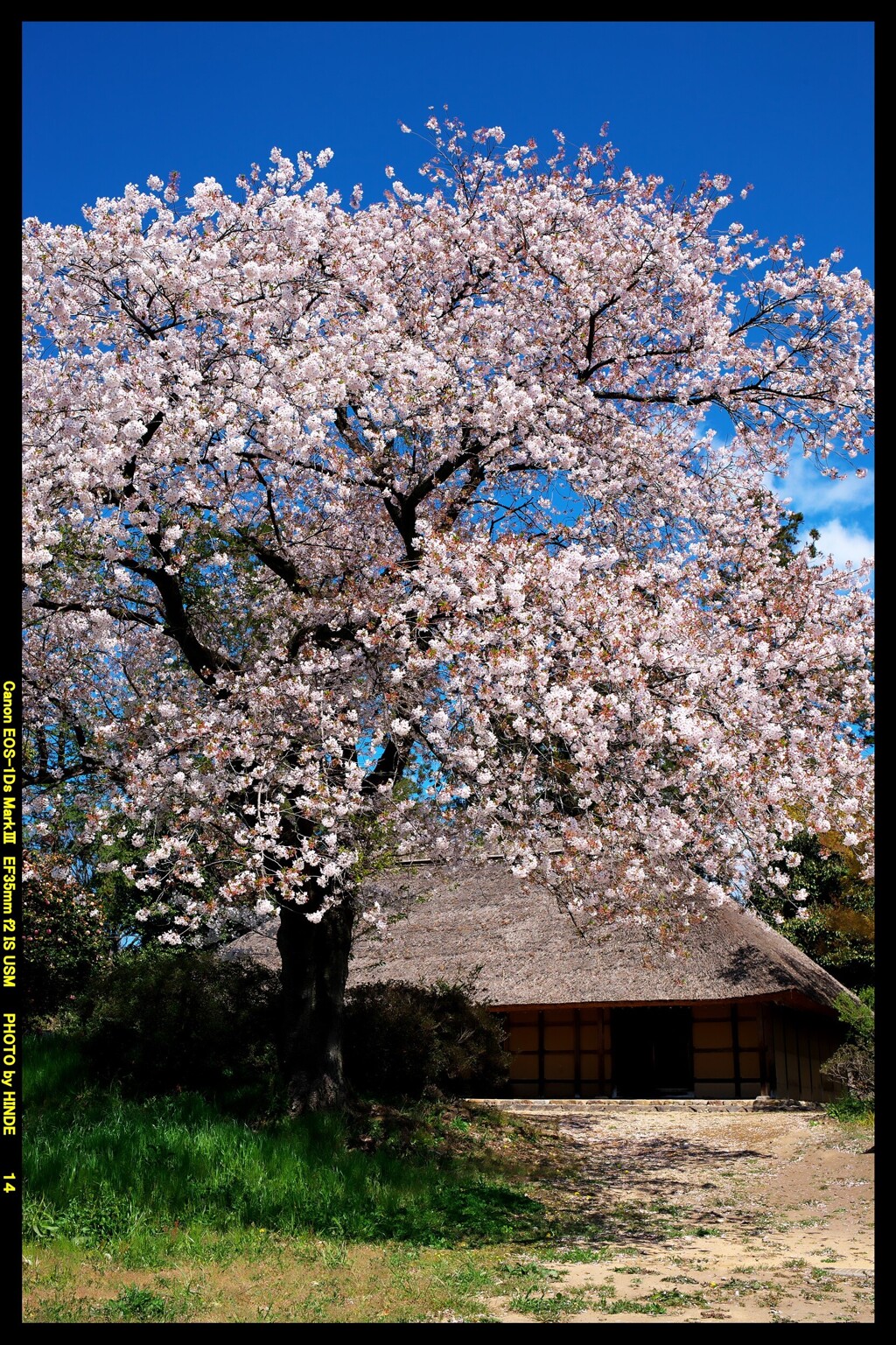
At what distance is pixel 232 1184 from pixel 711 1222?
483 cm

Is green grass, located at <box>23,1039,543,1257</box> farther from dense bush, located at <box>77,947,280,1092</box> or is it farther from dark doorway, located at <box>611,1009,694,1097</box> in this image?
dark doorway, located at <box>611,1009,694,1097</box>

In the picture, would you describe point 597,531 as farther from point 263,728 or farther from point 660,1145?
point 660,1145

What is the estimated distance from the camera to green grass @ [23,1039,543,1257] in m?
9.21

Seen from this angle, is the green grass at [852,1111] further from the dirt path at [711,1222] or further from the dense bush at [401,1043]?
the dense bush at [401,1043]

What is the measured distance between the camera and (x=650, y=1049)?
25688mm

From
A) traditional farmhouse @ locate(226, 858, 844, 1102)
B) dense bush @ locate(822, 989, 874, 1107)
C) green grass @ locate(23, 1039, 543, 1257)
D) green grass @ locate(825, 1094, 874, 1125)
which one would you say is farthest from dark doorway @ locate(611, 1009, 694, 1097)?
green grass @ locate(23, 1039, 543, 1257)

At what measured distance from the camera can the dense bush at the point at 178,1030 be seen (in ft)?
47.5

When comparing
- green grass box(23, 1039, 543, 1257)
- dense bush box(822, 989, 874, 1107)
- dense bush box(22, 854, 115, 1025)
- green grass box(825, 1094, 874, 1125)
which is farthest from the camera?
dense bush box(22, 854, 115, 1025)

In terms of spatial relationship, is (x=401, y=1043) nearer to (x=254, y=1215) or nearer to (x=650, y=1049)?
(x=254, y=1215)

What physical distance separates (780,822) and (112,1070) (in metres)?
9.44

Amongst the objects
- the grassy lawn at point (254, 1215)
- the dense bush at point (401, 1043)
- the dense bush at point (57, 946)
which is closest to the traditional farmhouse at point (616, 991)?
the dense bush at point (57, 946)

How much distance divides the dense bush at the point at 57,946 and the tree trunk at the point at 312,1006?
29.4 ft

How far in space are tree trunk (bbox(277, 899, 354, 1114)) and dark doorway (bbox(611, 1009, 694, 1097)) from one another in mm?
13322

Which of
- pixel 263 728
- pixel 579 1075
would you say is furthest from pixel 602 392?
pixel 579 1075
